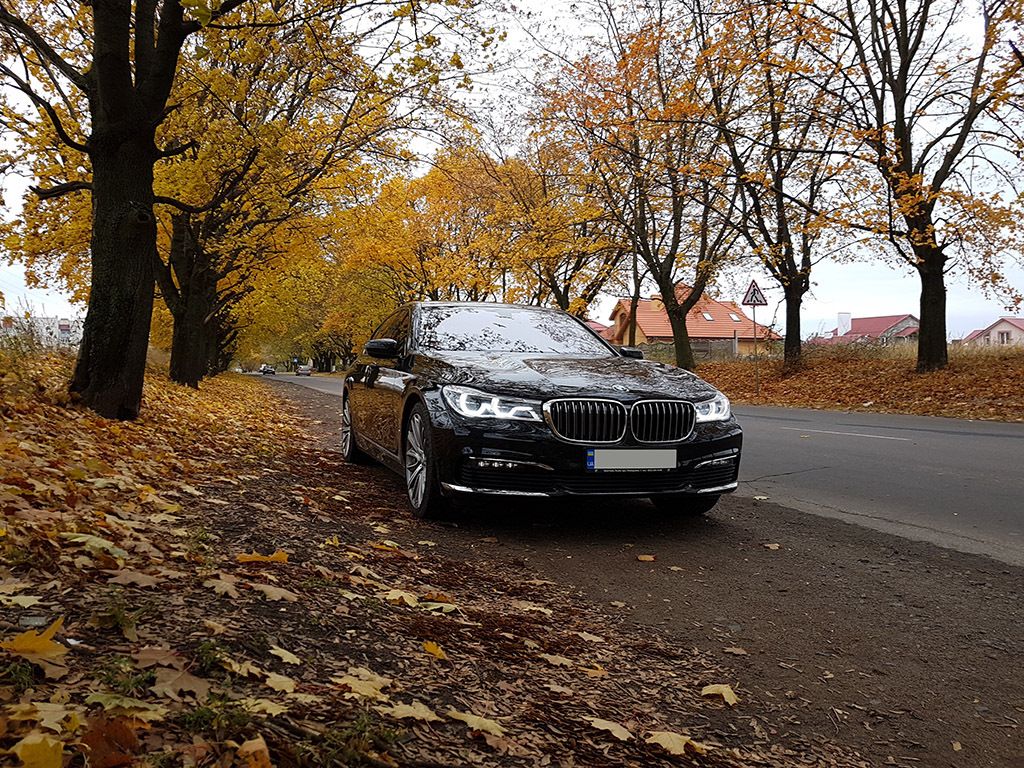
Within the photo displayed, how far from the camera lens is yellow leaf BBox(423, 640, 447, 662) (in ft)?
8.83

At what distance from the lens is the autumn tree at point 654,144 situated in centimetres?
2011

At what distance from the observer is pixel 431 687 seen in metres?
2.41

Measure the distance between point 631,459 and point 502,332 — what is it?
76.6 inches

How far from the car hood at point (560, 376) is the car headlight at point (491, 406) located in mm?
50

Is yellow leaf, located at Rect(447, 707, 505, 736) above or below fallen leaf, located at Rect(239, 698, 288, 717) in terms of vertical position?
below

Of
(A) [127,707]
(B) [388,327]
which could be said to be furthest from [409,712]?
(B) [388,327]

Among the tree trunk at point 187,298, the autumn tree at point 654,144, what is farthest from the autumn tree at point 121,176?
the autumn tree at point 654,144

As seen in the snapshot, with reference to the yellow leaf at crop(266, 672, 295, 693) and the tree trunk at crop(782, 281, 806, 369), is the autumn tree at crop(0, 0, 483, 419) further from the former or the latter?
the tree trunk at crop(782, 281, 806, 369)

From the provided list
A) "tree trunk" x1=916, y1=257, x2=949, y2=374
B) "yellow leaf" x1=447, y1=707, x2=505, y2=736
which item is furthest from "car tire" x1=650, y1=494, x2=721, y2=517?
"tree trunk" x1=916, y1=257, x2=949, y2=374

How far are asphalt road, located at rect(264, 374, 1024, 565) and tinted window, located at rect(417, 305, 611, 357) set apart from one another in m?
2.02

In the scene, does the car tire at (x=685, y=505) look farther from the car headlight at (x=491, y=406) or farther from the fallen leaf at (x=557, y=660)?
the fallen leaf at (x=557, y=660)

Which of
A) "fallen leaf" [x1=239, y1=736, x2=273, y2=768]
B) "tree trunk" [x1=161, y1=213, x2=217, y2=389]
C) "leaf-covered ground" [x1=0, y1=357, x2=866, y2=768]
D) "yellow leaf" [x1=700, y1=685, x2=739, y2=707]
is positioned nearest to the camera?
"fallen leaf" [x1=239, y1=736, x2=273, y2=768]

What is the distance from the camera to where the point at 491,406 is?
476 cm

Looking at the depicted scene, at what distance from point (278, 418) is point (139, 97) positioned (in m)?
6.95
